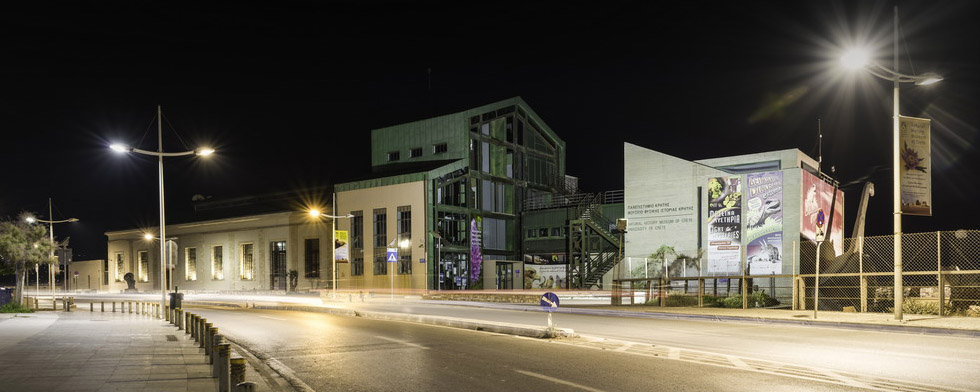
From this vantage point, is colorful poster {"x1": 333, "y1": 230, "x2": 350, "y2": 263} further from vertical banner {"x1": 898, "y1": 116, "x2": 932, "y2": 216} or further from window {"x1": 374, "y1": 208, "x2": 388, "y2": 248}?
vertical banner {"x1": 898, "y1": 116, "x2": 932, "y2": 216}

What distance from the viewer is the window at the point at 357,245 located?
189 feet

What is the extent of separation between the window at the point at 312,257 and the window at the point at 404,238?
9536 mm

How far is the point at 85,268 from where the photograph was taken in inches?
3519

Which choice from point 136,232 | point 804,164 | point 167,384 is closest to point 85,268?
point 136,232

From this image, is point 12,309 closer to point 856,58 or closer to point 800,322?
point 800,322

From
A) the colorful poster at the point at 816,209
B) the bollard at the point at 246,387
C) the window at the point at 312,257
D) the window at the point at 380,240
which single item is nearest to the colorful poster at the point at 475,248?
the window at the point at 380,240

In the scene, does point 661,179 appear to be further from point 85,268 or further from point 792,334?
point 85,268

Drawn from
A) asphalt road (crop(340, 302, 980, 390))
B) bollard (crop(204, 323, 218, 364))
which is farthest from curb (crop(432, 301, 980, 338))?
bollard (crop(204, 323, 218, 364))

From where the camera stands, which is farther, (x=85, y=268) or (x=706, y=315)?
(x=85, y=268)

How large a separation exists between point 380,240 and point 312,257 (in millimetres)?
8582

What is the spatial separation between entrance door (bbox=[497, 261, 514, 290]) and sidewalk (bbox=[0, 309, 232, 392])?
3953 cm

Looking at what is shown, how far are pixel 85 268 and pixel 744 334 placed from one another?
311 ft

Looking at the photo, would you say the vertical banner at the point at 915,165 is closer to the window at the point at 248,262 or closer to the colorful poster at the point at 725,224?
the colorful poster at the point at 725,224

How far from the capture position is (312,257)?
61062mm
